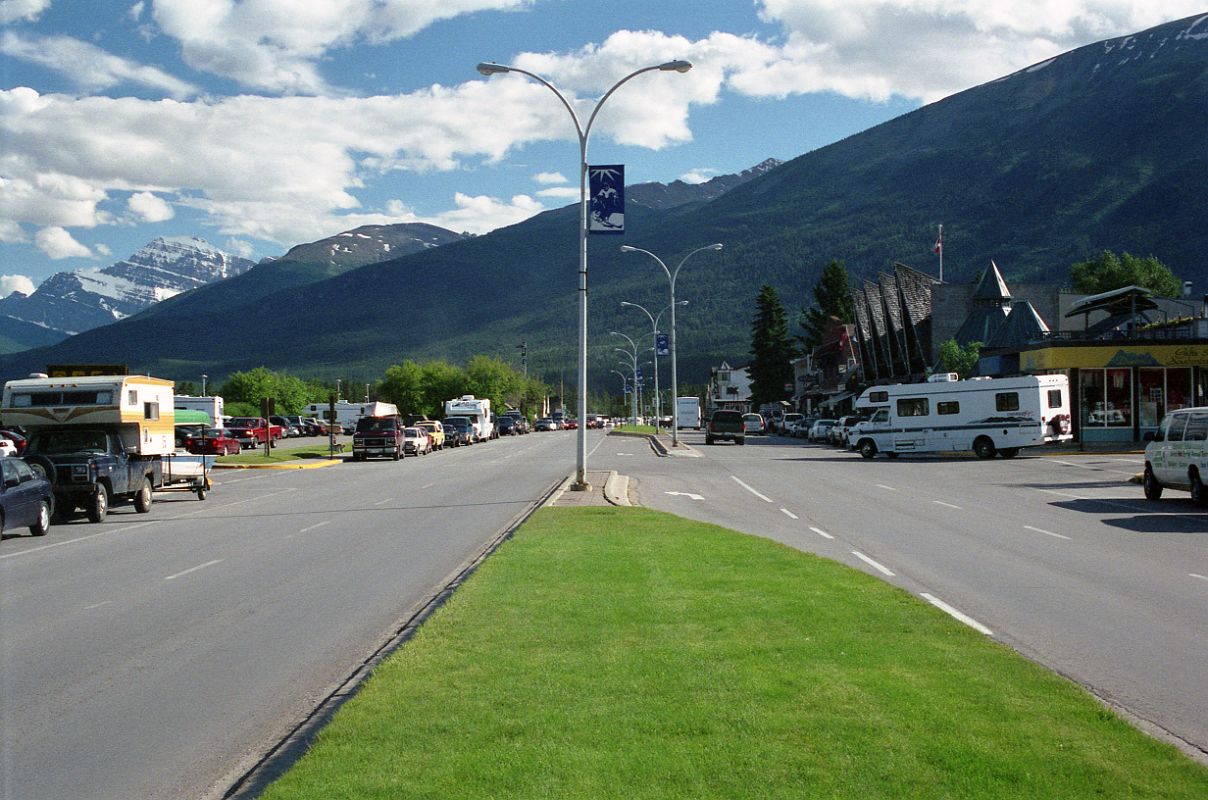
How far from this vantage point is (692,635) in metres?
8.98

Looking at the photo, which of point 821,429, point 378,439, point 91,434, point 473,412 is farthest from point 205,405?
point 91,434

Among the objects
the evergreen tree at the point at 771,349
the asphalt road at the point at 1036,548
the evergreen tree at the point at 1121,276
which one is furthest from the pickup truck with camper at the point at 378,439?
the evergreen tree at the point at 1121,276

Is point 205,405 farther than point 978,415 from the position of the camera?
Yes

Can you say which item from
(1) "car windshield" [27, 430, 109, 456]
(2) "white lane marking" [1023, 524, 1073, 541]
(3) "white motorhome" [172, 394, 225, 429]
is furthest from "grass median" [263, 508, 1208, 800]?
(3) "white motorhome" [172, 394, 225, 429]

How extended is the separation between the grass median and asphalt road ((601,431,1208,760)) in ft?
2.68

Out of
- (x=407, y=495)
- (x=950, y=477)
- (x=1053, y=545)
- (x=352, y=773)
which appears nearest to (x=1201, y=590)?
(x=1053, y=545)

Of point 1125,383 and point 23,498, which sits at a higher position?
point 1125,383

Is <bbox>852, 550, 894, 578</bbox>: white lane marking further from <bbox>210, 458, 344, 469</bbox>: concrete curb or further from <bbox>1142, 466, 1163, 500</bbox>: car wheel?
<bbox>210, 458, 344, 469</bbox>: concrete curb

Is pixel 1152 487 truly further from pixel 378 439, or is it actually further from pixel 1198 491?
pixel 378 439

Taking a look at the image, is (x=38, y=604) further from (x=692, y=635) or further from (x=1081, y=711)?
(x=1081, y=711)

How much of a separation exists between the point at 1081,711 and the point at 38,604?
1049 centimetres

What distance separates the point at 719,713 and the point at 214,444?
49.7 metres

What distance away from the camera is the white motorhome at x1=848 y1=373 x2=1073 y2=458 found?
43.8m

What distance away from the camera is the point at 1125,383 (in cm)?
5009
